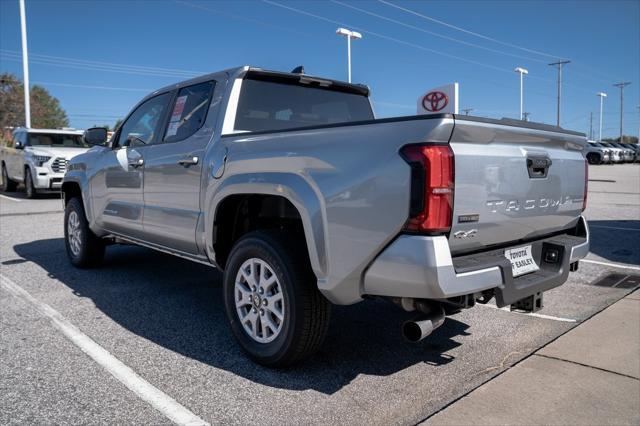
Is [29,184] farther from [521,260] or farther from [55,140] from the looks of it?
[521,260]

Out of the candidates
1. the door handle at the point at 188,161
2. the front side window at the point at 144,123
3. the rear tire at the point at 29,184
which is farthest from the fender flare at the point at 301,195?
the rear tire at the point at 29,184

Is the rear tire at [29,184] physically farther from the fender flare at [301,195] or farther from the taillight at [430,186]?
the taillight at [430,186]

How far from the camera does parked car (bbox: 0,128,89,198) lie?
46.9 feet

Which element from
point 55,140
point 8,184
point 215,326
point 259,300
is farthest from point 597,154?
point 259,300

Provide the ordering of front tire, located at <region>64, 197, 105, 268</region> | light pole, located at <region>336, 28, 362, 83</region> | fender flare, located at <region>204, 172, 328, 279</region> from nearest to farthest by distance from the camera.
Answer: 1. fender flare, located at <region>204, 172, 328, 279</region>
2. front tire, located at <region>64, 197, 105, 268</region>
3. light pole, located at <region>336, 28, 362, 83</region>

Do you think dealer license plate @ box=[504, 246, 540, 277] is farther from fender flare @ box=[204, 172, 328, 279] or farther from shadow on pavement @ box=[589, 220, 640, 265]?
shadow on pavement @ box=[589, 220, 640, 265]

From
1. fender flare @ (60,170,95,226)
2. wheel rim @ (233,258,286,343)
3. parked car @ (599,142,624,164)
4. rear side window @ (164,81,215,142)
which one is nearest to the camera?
wheel rim @ (233,258,286,343)

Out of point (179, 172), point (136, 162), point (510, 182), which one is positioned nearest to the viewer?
point (510, 182)

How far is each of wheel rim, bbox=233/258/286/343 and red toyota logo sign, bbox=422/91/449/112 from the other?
4704 mm

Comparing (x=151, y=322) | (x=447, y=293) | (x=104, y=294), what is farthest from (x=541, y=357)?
(x=104, y=294)

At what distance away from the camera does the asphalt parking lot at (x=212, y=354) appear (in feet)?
9.46

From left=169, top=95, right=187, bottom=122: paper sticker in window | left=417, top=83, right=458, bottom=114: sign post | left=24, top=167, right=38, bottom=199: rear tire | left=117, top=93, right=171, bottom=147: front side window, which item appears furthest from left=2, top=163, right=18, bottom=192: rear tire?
left=169, top=95, right=187, bottom=122: paper sticker in window

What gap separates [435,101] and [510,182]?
4819mm

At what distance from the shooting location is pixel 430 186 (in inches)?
99.1
